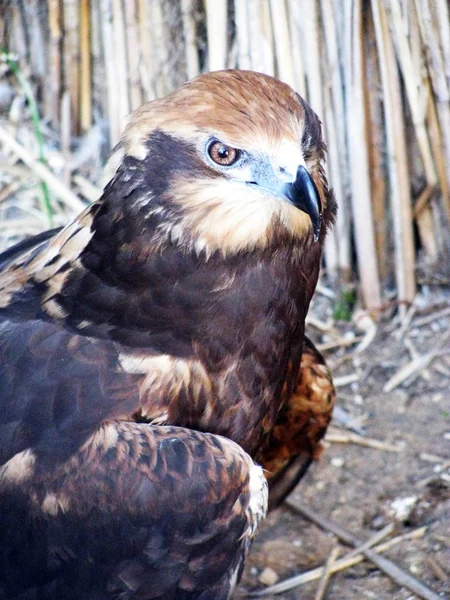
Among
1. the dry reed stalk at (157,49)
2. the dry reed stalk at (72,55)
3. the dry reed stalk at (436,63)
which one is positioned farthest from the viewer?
the dry reed stalk at (72,55)

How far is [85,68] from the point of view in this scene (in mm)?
5098

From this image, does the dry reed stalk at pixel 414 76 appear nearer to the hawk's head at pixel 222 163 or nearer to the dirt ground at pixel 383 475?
the dirt ground at pixel 383 475

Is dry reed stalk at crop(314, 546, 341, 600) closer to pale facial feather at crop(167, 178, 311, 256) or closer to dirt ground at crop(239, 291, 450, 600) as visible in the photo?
dirt ground at crop(239, 291, 450, 600)

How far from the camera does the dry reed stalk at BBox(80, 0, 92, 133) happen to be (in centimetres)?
493

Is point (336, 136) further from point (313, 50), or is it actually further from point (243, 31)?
point (243, 31)

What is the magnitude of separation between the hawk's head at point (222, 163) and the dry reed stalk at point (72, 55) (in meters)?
2.67

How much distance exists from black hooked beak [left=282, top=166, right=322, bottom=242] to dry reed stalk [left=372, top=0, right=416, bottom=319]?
6.33 ft

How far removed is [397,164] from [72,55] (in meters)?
2.04

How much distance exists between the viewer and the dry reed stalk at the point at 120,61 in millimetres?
4633

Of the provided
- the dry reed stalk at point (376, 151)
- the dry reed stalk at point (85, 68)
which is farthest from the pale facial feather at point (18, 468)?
the dry reed stalk at point (85, 68)

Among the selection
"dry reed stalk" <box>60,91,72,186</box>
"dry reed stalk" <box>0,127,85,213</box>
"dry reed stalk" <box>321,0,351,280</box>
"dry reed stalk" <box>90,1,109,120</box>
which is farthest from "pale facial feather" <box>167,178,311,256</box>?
"dry reed stalk" <box>60,91,72,186</box>

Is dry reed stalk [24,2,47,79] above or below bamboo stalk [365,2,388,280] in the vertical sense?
above

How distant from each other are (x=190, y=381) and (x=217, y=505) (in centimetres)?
39

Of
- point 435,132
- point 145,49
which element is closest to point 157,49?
point 145,49
